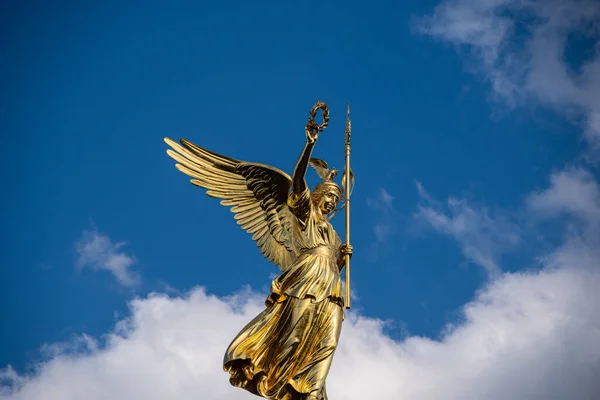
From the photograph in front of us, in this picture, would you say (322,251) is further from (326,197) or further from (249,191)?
(249,191)

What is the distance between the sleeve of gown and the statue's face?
334mm

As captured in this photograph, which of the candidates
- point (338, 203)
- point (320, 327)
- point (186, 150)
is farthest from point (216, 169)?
point (320, 327)

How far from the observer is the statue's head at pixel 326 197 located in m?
25.4

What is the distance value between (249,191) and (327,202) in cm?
182

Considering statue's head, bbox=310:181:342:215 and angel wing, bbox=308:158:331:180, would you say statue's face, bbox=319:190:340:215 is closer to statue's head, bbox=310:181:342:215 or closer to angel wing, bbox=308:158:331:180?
statue's head, bbox=310:181:342:215

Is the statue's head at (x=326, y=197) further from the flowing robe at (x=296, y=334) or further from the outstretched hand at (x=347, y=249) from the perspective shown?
the outstretched hand at (x=347, y=249)

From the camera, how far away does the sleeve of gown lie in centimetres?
2506

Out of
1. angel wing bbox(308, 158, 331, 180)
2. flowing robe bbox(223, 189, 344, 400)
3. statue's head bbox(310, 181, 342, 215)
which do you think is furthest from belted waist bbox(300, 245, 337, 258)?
angel wing bbox(308, 158, 331, 180)

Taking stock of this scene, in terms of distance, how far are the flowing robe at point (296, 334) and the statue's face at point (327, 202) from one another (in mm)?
645

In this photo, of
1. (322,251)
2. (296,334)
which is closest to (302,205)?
(322,251)

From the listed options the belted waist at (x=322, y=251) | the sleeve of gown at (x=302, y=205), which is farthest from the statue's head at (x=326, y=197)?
the belted waist at (x=322, y=251)

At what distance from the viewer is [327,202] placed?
25.4m

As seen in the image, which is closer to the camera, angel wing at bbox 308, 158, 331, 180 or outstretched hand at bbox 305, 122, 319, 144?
outstretched hand at bbox 305, 122, 319, 144

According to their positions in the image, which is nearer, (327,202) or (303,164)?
(303,164)
